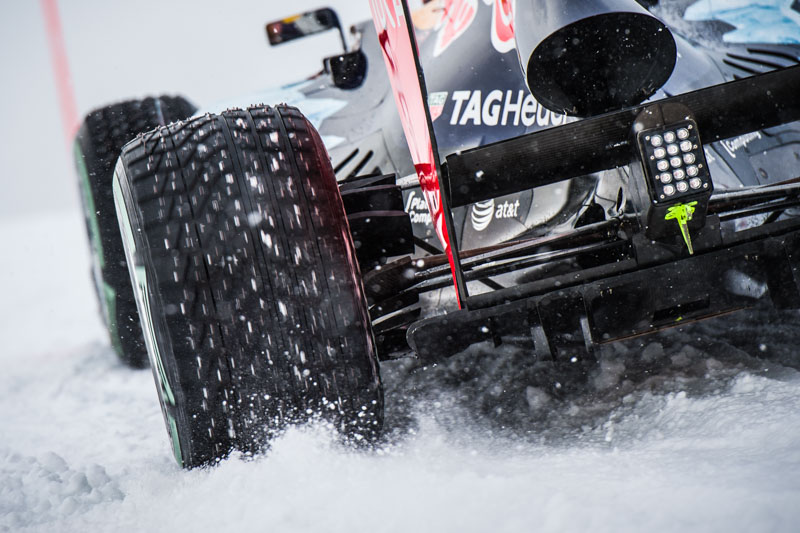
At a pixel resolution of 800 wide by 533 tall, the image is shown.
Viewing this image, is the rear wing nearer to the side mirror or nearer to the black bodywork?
the black bodywork

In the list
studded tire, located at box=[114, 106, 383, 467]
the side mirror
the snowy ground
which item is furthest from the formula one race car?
the side mirror

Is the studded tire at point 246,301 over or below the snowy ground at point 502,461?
over

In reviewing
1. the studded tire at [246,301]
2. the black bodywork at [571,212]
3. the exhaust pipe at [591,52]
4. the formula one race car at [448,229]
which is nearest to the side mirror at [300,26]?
the black bodywork at [571,212]

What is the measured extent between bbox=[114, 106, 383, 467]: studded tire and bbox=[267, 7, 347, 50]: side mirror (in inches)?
60.3

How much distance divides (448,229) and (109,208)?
1.82 m

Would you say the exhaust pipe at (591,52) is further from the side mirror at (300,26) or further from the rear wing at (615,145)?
the side mirror at (300,26)

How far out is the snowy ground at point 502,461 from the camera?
0.92m

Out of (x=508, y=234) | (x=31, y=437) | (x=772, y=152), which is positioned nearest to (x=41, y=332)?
(x=31, y=437)

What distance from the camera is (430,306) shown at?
2076 millimetres

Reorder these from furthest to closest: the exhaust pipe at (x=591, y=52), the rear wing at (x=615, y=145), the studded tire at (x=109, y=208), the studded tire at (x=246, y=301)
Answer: the studded tire at (x=109, y=208)
the exhaust pipe at (x=591, y=52)
the rear wing at (x=615, y=145)
the studded tire at (x=246, y=301)

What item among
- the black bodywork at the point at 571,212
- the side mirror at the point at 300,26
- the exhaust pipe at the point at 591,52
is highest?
the side mirror at the point at 300,26

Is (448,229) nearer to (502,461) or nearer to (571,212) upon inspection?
(502,461)

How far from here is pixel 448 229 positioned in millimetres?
1244

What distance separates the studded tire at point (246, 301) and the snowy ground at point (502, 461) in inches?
3.4
